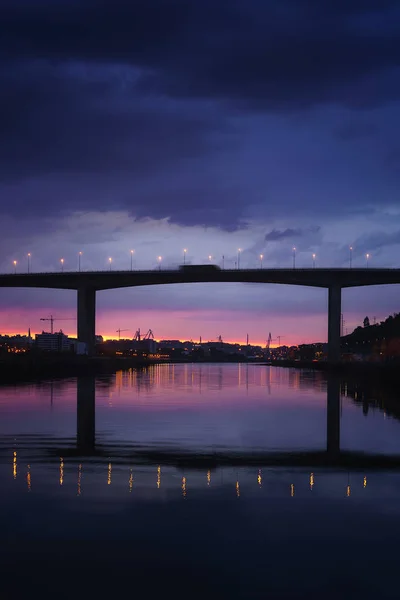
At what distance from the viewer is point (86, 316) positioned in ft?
436

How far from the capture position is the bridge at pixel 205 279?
126812 mm

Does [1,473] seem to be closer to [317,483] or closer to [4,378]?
[317,483]

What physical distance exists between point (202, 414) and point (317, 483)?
22.2 meters

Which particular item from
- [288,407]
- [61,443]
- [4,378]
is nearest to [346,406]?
[288,407]

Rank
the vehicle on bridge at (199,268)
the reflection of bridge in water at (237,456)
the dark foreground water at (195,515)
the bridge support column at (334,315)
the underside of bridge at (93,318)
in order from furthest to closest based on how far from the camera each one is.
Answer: the vehicle on bridge at (199,268), the underside of bridge at (93,318), the bridge support column at (334,315), the reflection of bridge in water at (237,456), the dark foreground water at (195,515)

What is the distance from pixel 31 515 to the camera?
15102 mm

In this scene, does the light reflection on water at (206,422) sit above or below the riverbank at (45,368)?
above

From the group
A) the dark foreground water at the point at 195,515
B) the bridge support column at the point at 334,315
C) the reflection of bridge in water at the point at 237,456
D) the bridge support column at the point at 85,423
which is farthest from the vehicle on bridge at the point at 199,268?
the reflection of bridge in water at the point at 237,456

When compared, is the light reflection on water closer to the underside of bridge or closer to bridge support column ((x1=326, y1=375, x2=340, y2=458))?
bridge support column ((x1=326, y1=375, x2=340, y2=458))

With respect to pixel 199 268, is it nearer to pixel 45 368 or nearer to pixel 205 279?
pixel 205 279

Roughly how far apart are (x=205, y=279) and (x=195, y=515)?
119497mm

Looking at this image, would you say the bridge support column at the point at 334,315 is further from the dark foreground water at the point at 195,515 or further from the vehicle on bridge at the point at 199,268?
the dark foreground water at the point at 195,515

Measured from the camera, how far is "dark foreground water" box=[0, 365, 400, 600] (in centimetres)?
1148

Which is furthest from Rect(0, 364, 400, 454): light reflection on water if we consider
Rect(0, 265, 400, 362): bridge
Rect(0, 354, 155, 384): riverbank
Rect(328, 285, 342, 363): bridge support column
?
Rect(0, 265, 400, 362): bridge
